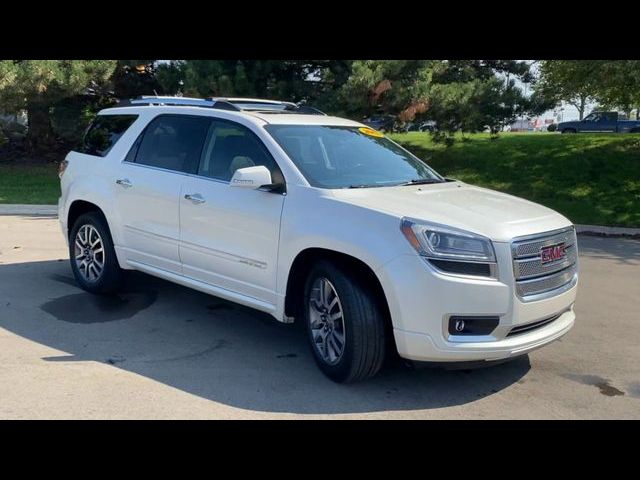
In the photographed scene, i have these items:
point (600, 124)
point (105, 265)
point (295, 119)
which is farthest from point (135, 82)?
point (600, 124)

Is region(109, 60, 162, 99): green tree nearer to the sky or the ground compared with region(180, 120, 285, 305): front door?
nearer to the sky

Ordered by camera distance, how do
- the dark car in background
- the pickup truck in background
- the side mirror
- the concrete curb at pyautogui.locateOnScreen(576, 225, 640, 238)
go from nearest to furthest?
the side mirror, the concrete curb at pyautogui.locateOnScreen(576, 225, 640, 238), the dark car in background, the pickup truck in background

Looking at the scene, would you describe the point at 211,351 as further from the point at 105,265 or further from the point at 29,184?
the point at 29,184

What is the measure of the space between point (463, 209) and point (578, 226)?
28.8 feet

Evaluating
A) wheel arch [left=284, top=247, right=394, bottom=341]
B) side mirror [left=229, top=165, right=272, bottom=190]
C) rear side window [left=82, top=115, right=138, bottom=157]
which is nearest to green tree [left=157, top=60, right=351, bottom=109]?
rear side window [left=82, top=115, right=138, bottom=157]

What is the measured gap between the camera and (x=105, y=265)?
6555 mm

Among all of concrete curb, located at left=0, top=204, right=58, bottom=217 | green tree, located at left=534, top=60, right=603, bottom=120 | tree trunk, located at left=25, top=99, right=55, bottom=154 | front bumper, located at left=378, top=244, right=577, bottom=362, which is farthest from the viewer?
tree trunk, located at left=25, top=99, right=55, bottom=154

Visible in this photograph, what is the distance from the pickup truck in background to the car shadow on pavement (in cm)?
4232

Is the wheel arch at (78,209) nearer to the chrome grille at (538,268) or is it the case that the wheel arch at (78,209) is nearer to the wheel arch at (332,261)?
the wheel arch at (332,261)

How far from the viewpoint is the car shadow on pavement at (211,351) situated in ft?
14.6

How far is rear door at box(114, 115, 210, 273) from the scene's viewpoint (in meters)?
5.74

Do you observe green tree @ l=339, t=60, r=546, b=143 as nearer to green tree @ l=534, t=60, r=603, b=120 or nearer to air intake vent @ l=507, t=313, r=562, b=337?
green tree @ l=534, t=60, r=603, b=120

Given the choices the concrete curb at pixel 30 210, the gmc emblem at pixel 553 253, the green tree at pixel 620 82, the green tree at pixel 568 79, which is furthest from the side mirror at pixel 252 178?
the green tree at pixel 568 79

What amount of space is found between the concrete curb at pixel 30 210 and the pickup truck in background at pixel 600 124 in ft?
126
